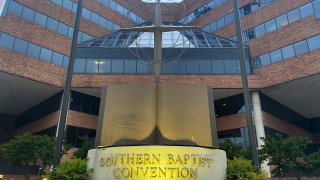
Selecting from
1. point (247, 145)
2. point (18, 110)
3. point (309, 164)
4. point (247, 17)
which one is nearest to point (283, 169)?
point (309, 164)

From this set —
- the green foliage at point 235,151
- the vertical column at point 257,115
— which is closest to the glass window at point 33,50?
the green foliage at point 235,151

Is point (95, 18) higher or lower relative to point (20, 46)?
higher

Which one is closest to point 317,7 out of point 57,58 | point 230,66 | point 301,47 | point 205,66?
point 301,47

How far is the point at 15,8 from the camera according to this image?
34.7 meters

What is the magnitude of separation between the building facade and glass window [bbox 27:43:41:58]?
12 centimetres

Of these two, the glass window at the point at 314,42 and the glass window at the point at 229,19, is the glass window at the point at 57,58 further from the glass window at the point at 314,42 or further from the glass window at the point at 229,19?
the glass window at the point at 314,42

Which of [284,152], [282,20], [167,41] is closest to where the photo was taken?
[284,152]

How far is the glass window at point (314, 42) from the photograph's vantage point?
1201 inches

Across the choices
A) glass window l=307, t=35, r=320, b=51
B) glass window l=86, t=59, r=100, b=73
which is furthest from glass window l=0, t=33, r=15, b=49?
glass window l=307, t=35, r=320, b=51

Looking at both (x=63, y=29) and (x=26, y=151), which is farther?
(x=63, y=29)

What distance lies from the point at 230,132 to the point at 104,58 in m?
18.1

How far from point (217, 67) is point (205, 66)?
57.5 inches

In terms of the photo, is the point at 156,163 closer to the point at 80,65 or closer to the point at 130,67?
the point at 130,67

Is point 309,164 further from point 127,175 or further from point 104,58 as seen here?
point 104,58
